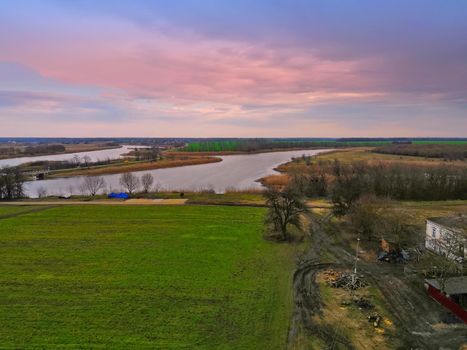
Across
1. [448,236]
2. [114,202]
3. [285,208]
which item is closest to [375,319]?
[448,236]

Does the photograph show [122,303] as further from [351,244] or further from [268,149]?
[268,149]

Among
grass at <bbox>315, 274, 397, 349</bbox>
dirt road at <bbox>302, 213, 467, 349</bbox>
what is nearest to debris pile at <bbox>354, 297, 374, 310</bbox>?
grass at <bbox>315, 274, 397, 349</bbox>

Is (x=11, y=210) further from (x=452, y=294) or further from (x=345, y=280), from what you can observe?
(x=452, y=294)

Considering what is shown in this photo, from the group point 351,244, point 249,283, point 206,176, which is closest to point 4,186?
point 206,176

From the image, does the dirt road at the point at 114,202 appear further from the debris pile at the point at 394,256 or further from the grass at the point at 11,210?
the debris pile at the point at 394,256

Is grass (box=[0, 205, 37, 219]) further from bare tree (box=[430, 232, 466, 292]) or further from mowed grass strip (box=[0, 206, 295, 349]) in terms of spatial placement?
bare tree (box=[430, 232, 466, 292])
